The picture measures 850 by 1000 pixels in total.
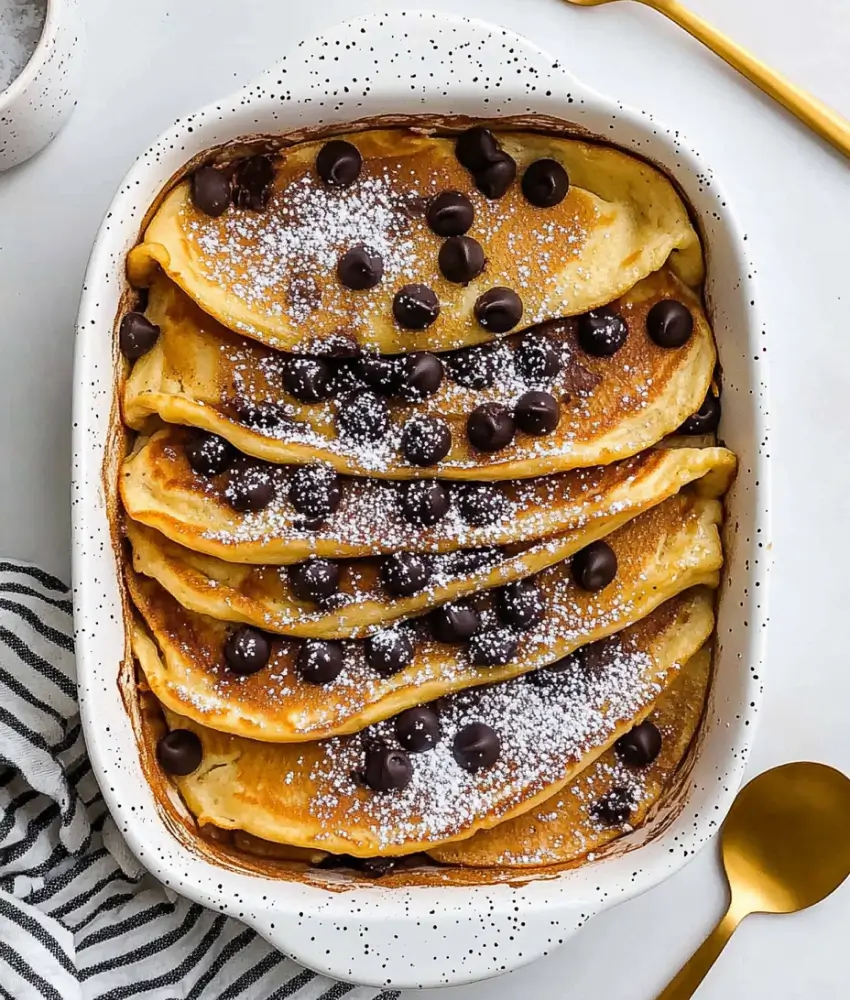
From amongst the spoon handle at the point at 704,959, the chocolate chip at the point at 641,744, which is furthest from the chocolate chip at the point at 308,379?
the spoon handle at the point at 704,959

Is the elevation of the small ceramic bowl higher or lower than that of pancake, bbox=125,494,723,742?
higher

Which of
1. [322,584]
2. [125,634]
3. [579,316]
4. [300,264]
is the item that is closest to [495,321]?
[579,316]

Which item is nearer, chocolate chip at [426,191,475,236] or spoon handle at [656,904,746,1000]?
chocolate chip at [426,191,475,236]

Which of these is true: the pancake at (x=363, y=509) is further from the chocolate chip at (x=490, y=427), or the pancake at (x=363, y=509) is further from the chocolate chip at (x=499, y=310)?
the chocolate chip at (x=499, y=310)

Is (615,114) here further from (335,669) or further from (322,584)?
(335,669)

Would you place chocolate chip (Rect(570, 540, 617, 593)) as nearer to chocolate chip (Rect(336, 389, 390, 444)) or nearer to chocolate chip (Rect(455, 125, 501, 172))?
chocolate chip (Rect(336, 389, 390, 444))

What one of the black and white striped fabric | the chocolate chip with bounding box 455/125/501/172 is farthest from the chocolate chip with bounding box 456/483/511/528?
the black and white striped fabric
